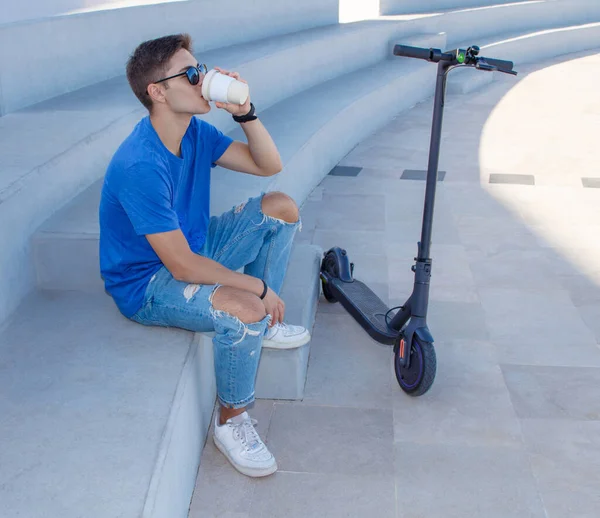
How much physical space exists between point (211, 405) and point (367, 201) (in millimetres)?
2379

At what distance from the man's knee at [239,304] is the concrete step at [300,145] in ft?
2.01

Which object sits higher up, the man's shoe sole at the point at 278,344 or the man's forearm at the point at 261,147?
the man's forearm at the point at 261,147

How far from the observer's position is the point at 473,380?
2768 mm

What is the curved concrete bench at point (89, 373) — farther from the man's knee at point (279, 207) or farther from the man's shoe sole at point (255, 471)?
the man's knee at point (279, 207)

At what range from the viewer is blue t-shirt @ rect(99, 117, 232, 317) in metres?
2.06

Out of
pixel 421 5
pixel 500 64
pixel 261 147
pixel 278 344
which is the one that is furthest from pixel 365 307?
pixel 421 5

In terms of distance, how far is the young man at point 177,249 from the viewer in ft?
6.82

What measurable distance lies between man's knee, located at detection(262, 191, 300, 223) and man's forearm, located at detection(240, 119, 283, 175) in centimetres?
10

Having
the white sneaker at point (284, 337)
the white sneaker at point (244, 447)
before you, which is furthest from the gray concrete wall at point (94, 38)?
the white sneaker at point (244, 447)

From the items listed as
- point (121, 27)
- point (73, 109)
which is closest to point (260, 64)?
point (121, 27)

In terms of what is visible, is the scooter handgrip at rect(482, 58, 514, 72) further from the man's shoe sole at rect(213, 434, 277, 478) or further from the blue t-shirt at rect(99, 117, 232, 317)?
the man's shoe sole at rect(213, 434, 277, 478)

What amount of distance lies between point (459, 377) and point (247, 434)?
868mm

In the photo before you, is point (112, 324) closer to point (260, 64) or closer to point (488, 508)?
point (488, 508)

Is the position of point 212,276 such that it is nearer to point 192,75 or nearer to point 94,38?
point 192,75
